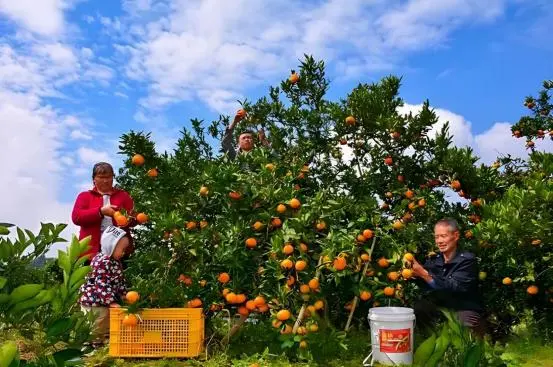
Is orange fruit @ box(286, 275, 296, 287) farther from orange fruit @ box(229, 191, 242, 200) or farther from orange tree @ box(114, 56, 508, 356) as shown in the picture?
orange fruit @ box(229, 191, 242, 200)

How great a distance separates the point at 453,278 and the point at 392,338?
76cm

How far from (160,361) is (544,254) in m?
3.69

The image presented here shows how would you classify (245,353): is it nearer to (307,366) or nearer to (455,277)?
(307,366)

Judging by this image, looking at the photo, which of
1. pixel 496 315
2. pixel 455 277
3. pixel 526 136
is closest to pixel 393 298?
pixel 455 277

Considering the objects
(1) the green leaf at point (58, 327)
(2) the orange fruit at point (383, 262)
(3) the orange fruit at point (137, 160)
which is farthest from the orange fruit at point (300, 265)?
(1) the green leaf at point (58, 327)

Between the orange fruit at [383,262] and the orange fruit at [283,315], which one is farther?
the orange fruit at [383,262]

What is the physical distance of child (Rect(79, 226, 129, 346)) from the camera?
5.09 m

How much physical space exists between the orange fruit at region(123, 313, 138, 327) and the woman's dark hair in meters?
1.43

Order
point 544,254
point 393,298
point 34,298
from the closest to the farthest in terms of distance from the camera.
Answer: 1. point 34,298
2. point 393,298
3. point 544,254

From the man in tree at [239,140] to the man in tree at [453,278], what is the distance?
2071 mm

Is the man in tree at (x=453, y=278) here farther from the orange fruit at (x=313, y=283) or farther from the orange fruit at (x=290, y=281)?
the orange fruit at (x=290, y=281)

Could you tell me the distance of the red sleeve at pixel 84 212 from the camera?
522 cm

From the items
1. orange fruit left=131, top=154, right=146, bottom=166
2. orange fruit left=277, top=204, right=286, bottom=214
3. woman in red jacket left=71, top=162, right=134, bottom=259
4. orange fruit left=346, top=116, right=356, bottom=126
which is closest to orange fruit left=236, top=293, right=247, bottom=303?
orange fruit left=277, top=204, right=286, bottom=214

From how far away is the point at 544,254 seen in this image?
5637mm
